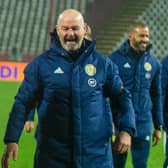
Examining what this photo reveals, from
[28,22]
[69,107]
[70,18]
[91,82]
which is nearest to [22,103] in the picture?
[69,107]

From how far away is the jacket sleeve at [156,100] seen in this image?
5434 millimetres

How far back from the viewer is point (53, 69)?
3.40 metres

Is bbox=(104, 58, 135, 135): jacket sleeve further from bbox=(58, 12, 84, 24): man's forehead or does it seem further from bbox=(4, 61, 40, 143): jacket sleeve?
bbox=(4, 61, 40, 143): jacket sleeve

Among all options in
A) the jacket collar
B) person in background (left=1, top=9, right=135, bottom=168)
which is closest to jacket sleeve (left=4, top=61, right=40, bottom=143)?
person in background (left=1, top=9, right=135, bottom=168)

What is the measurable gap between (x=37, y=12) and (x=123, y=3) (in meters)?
3.06

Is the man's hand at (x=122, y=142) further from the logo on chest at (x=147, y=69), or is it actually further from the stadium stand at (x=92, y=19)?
the stadium stand at (x=92, y=19)

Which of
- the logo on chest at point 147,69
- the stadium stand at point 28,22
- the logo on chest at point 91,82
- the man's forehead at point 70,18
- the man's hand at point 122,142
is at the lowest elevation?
the man's hand at point 122,142

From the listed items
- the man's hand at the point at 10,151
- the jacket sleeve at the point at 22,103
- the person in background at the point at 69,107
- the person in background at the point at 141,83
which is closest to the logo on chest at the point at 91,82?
the person in background at the point at 69,107

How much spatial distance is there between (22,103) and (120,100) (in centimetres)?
59

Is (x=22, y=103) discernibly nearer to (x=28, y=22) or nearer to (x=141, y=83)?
(x=141, y=83)

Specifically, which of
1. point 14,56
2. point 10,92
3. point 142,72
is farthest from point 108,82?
point 14,56

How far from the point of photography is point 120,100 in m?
3.50

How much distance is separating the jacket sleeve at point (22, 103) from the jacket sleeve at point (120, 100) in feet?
1.45

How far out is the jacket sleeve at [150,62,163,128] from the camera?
17.8ft
